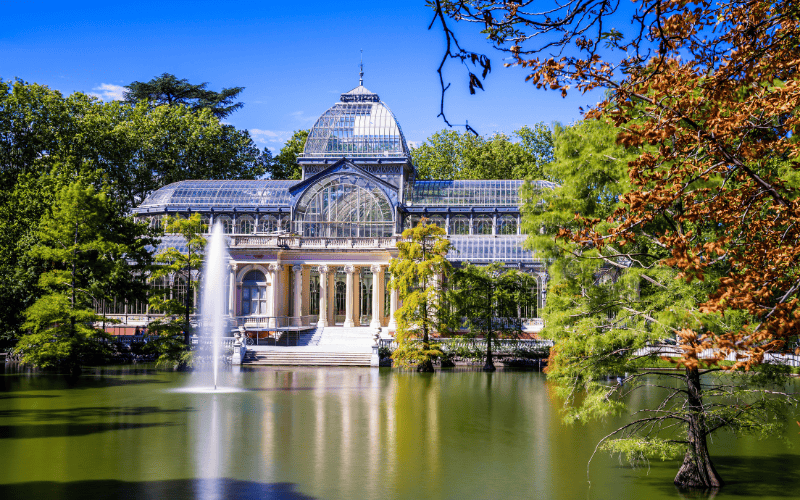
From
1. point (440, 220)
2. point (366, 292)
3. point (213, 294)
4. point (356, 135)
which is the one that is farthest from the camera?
→ point (366, 292)

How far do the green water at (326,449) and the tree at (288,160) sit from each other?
4525 centimetres

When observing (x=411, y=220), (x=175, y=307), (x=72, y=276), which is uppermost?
(x=411, y=220)

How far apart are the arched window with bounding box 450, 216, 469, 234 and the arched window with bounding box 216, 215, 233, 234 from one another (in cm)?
1577

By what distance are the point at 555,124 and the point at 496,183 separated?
33305 millimetres

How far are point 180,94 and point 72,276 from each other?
44.6m

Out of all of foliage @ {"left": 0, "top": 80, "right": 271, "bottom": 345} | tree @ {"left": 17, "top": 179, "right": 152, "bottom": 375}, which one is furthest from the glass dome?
tree @ {"left": 17, "top": 179, "right": 152, "bottom": 375}

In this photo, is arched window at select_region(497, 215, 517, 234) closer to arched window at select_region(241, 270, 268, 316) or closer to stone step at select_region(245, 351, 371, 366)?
stone step at select_region(245, 351, 371, 366)

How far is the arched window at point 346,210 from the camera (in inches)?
2039

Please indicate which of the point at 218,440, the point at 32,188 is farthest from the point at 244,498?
the point at 32,188

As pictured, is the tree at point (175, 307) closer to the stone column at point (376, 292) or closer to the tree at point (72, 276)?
the tree at point (72, 276)

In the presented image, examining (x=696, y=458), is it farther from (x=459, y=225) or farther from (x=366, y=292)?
(x=366, y=292)

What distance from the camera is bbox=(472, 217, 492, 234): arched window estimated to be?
53.2 m

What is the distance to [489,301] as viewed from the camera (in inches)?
1607

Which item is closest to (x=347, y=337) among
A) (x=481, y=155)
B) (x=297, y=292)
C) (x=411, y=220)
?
(x=297, y=292)
